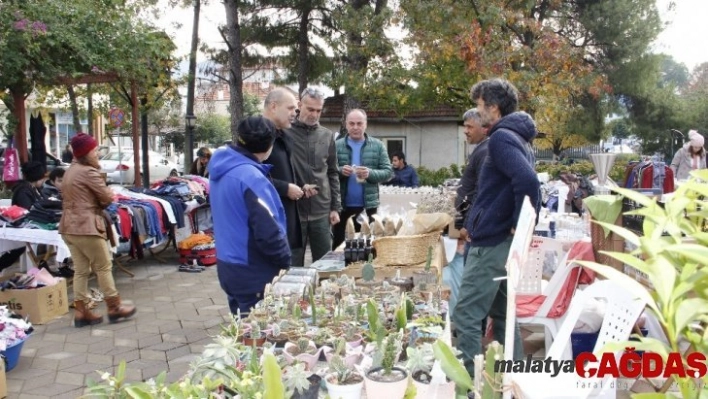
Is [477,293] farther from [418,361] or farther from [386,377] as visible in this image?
[386,377]

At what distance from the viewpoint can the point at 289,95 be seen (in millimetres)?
3527

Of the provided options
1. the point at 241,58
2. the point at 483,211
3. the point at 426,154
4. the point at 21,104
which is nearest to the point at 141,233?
the point at 21,104

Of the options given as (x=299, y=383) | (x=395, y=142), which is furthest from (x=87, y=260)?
(x=395, y=142)

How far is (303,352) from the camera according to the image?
6.44 ft

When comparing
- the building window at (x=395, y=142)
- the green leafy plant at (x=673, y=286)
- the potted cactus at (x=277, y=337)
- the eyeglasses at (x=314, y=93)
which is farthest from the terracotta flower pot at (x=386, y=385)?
the building window at (x=395, y=142)

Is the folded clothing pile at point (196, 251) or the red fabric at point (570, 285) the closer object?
the red fabric at point (570, 285)

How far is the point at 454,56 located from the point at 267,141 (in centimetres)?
886

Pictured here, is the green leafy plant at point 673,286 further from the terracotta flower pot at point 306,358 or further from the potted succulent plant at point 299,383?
the terracotta flower pot at point 306,358

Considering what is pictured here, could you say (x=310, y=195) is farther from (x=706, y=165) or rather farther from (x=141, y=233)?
(x=706, y=165)

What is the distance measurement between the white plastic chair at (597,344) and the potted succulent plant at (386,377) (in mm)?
331

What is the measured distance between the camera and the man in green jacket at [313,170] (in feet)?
12.8

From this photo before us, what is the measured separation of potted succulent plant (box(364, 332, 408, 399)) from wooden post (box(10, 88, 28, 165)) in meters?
7.62

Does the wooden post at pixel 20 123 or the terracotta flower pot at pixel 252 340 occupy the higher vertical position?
the wooden post at pixel 20 123

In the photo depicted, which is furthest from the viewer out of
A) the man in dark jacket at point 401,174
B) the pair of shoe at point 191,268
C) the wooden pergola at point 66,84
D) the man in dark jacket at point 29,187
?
the wooden pergola at point 66,84
